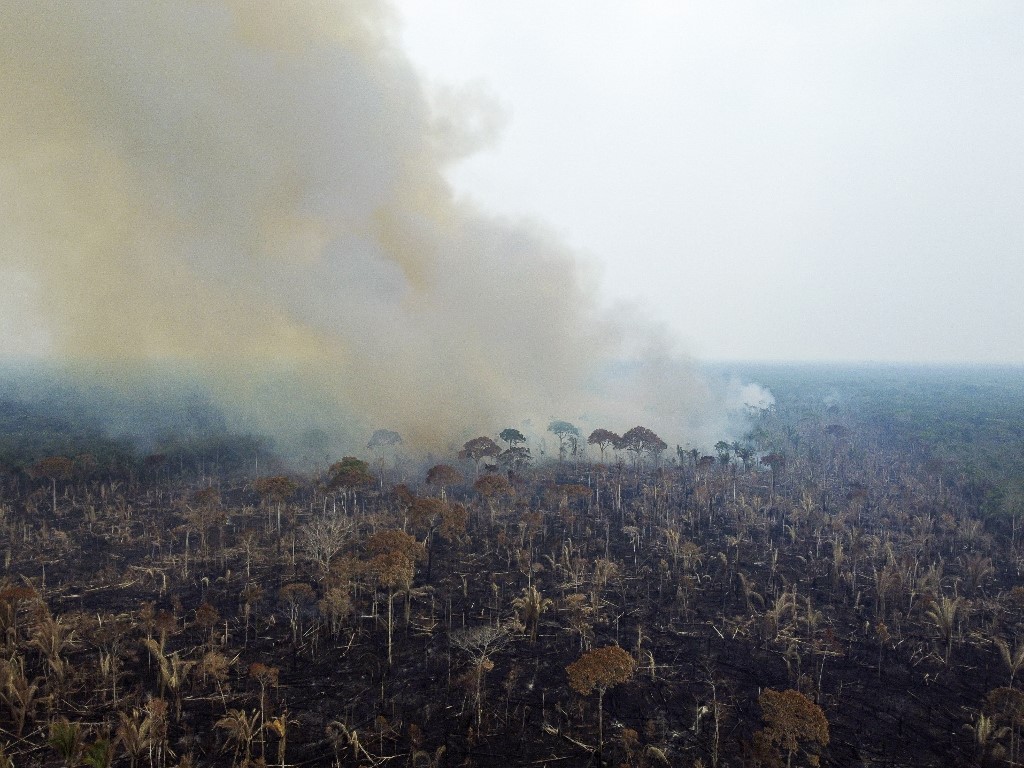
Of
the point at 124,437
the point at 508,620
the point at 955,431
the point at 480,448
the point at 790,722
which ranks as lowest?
the point at 508,620

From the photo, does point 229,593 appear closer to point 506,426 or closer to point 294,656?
point 294,656

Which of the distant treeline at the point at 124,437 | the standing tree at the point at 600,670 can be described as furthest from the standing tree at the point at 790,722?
the distant treeline at the point at 124,437

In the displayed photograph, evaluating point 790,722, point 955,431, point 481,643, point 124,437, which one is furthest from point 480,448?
point 955,431

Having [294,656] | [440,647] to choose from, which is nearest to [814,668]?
[440,647]

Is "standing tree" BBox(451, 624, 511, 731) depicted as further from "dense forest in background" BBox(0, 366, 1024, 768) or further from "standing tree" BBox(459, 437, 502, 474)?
"standing tree" BBox(459, 437, 502, 474)

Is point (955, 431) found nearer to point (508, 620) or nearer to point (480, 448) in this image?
point (480, 448)

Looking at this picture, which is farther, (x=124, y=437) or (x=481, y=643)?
(x=124, y=437)

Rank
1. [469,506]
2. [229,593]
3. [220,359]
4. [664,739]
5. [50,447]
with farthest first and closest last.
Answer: [220,359]
[50,447]
[469,506]
[229,593]
[664,739]

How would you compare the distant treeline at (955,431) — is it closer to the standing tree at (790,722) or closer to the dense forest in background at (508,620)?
the dense forest in background at (508,620)
